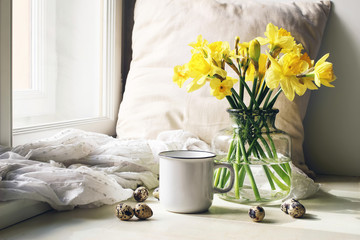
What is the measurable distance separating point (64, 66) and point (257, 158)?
0.74m

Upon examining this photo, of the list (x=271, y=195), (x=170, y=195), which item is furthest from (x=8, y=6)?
(x=271, y=195)

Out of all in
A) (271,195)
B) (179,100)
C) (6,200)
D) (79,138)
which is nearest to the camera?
(6,200)

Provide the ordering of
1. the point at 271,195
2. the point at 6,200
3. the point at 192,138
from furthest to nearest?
1. the point at 192,138
2. the point at 271,195
3. the point at 6,200

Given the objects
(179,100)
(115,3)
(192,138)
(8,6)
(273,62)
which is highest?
(115,3)

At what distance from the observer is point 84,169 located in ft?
3.04

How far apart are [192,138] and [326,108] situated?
0.49m

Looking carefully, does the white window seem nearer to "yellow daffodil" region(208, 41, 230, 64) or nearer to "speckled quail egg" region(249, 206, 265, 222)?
"yellow daffodil" region(208, 41, 230, 64)

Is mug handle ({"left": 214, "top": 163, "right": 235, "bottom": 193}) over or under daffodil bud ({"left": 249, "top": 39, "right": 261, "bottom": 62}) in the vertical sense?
under

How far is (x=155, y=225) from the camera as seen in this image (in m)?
0.80

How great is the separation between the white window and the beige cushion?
0.12 meters

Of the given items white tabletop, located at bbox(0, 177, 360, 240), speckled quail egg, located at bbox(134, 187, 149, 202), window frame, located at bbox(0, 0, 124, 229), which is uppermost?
window frame, located at bbox(0, 0, 124, 229)

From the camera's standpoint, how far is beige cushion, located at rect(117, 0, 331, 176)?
131 cm

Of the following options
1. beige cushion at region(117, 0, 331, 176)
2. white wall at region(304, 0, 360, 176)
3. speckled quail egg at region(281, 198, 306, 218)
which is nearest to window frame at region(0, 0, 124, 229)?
beige cushion at region(117, 0, 331, 176)

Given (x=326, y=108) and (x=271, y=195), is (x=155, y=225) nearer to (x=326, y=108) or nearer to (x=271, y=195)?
(x=271, y=195)
